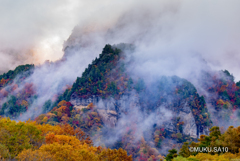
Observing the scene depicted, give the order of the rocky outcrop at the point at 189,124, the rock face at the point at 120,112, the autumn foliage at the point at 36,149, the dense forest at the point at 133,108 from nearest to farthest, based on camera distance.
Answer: the autumn foliage at the point at 36,149
the dense forest at the point at 133,108
the rocky outcrop at the point at 189,124
the rock face at the point at 120,112

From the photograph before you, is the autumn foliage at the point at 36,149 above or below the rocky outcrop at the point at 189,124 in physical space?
below

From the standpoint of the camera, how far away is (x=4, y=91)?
628 feet

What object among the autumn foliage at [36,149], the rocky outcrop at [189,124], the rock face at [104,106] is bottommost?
the autumn foliage at [36,149]

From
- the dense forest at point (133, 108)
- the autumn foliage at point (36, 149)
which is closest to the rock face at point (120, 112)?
the dense forest at point (133, 108)

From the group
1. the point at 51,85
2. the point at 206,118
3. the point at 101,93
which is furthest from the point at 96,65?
the point at 206,118

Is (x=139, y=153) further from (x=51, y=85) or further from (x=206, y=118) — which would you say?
(x=51, y=85)

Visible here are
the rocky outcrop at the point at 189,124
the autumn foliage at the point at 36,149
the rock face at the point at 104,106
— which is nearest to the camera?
the autumn foliage at the point at 36,149

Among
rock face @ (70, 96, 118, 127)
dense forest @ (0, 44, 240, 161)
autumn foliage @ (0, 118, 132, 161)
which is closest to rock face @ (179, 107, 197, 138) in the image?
dense forest @ (0, 44, 240, 161)

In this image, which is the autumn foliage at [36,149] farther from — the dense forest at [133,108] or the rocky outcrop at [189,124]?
the rocky outcrop at [189,124]

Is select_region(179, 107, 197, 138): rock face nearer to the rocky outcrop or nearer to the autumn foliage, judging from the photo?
the rocky outcrop

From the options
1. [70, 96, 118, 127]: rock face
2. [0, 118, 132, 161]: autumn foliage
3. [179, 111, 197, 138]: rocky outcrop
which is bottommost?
[0, 118, 132, 161]: autumn foliage

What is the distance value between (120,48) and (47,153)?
16061 centimetres

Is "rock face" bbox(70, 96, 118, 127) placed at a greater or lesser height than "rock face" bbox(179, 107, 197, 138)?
greater

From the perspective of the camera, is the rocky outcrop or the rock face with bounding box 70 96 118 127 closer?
the rocky outcrop
